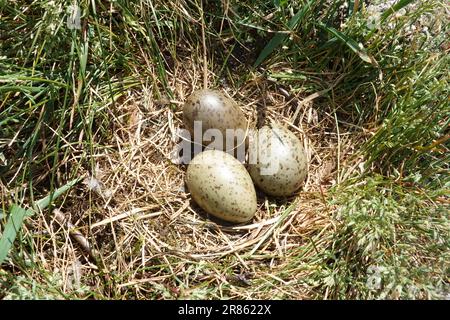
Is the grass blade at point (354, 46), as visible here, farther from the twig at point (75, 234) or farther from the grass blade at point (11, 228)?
the grass blade at point (11, 228)

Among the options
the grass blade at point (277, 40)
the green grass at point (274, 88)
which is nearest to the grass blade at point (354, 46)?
the green grass at point (274, 88)

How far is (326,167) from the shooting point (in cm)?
292

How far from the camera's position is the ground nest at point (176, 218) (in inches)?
99.7

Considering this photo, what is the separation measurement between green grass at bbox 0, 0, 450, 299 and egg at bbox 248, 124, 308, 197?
0.65 ft

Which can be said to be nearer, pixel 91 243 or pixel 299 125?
pixel 91 243

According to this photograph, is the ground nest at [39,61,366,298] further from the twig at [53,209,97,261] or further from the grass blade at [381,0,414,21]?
the grass blade at [381,0,414,21]

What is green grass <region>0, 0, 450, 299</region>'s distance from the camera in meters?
2.41

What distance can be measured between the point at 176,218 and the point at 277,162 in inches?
20.9

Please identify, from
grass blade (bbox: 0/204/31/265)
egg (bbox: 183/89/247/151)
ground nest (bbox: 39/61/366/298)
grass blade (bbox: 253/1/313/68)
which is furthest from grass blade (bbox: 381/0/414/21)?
grass blade (bbox: 0/204/31/265)

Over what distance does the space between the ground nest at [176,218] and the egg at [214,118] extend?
169 mm

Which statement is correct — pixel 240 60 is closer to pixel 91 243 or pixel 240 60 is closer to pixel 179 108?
pixel 179 108

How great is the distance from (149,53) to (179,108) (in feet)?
1.01

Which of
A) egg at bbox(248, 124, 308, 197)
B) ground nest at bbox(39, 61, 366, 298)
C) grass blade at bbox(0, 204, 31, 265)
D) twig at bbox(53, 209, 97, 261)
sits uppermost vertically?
egg at bbox(248, 124, 308, 197)
